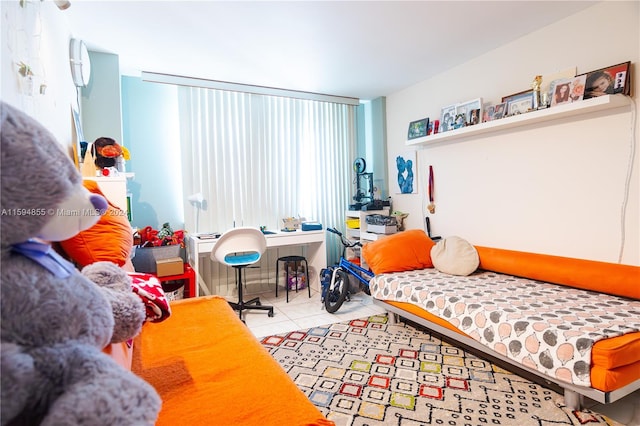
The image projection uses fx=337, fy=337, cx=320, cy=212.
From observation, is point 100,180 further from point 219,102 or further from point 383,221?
point 383,221

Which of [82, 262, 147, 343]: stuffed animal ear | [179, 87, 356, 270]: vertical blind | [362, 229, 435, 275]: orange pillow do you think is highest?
[179, 87, 356, 270]: vertical blind

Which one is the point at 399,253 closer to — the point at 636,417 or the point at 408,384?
the point at 408,384

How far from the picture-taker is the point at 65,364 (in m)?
0.48

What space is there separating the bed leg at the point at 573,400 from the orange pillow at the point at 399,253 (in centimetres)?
153

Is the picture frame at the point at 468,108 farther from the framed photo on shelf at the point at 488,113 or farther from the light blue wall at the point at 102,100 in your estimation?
the light blue wall at the point at 102,100

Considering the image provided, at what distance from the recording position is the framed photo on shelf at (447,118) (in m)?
3.49

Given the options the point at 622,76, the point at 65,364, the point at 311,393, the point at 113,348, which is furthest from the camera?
the point at 622,76

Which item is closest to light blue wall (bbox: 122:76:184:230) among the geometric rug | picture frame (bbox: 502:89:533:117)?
the geometric rug

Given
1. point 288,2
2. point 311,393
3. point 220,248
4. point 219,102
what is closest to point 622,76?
point 288,2

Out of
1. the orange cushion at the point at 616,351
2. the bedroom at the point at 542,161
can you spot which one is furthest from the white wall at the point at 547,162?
the orange cushion at the point at 616,351

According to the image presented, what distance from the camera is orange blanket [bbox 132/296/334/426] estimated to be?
0.97m

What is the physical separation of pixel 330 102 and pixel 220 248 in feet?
8.12

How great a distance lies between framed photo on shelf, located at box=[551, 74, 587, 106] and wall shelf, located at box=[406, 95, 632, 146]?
0.33 feet

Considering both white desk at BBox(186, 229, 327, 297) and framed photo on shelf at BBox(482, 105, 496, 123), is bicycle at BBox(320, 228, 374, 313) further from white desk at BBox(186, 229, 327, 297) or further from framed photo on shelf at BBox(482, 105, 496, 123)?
framed photo on shelf at BBox(482, 105, 496, 123)
